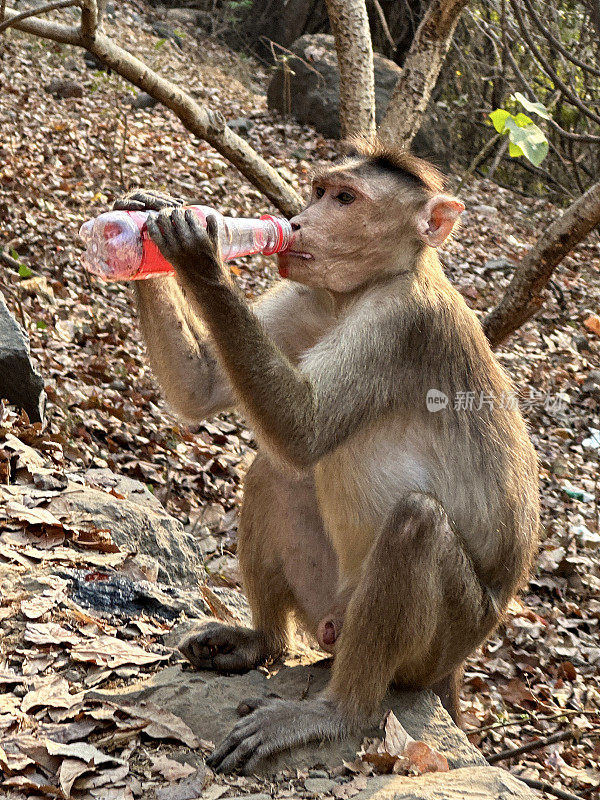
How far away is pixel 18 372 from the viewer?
19.7 ft

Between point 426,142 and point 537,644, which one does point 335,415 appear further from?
point 426,142

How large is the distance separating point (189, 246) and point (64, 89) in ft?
36.4

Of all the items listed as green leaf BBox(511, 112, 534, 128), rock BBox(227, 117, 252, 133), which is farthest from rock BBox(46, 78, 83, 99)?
green leaf BBox(511, 112, 534, 128)

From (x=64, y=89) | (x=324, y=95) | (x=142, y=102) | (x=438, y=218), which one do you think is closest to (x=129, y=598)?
(x=438, y=218)

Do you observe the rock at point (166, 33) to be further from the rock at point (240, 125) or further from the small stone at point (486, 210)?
the small stone at point (486, 210)

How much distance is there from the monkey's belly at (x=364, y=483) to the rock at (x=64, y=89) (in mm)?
11086

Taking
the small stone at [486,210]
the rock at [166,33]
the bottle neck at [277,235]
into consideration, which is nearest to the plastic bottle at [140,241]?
the bottle neck at [277,235]

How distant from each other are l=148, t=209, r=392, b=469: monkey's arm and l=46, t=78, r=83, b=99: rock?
10.9 metres

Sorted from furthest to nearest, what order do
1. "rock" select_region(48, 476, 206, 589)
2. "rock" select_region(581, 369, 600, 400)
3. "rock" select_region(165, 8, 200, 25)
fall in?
"rock" select_region(165, 8, 200, 25)
"rock" select_region(581, 369, 600, 400)
"rock" select_region(48, 476, 206, 589)

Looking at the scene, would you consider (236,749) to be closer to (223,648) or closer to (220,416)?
(223,648)

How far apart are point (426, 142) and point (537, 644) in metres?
10.7

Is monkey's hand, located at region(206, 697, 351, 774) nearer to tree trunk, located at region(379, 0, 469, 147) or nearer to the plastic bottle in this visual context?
the plastic bottle

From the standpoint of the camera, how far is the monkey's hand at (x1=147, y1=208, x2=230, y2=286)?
3434 millimetres

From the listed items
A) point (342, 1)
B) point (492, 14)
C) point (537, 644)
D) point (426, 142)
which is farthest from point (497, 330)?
point (492, 14)
